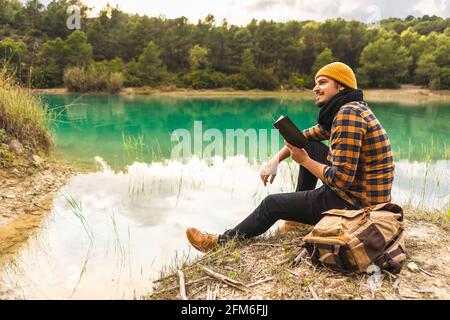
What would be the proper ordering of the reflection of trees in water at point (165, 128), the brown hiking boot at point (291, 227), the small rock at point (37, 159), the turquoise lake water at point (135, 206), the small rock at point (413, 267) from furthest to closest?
the reflection of trees in water at point (165, 128) < the small rock at point (37, 159) < the brown hiking boot at point (291, 227) < the turquoise lake water at point (135, 206) < the small rock at point (413, 267)

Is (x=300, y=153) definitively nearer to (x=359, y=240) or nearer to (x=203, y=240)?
(x=359, y=240)

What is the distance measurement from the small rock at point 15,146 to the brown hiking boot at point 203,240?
10.2ft

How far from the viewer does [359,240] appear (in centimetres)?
203

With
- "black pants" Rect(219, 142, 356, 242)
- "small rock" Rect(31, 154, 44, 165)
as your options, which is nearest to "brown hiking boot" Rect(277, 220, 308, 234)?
"black pants" Rect(219, 142, 356, 242)

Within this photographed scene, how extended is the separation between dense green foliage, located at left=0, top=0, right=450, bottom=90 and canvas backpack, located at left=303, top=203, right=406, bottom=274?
2994 cm

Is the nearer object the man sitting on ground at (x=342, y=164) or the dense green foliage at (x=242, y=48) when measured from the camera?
the man sitting on ground at (x=342, y=164)

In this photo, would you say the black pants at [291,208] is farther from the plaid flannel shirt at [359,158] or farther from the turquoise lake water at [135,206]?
the turquoise lake water at [135,206]

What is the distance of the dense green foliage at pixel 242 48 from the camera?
33.8 m

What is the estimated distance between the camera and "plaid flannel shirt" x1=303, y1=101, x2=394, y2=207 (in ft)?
6.81

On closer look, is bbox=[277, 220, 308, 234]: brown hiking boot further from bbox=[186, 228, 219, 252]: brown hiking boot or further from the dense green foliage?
the dense green foliage

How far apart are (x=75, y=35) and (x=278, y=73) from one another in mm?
17705

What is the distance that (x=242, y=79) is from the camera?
32781 mm

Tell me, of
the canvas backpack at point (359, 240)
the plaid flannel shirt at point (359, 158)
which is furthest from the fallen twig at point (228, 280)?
the plaid flannel shirt at point (359, 158)
